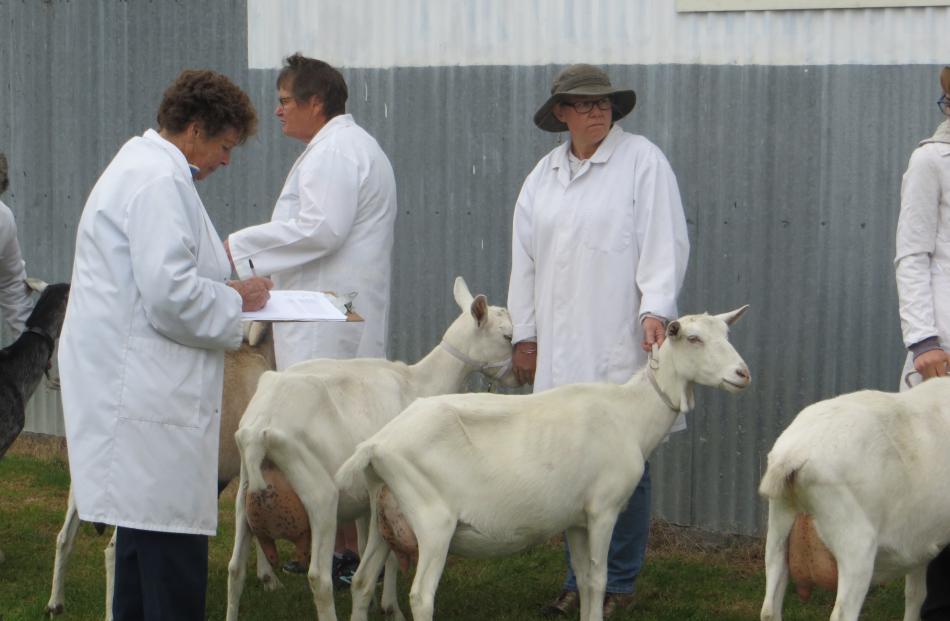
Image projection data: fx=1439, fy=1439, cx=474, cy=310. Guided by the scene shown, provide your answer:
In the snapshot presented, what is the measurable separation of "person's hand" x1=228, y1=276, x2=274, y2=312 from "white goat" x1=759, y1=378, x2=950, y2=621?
6.17 ft

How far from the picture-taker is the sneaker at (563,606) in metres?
6.75

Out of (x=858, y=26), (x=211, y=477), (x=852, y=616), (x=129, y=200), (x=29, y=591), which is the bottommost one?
(x=29, y=591)

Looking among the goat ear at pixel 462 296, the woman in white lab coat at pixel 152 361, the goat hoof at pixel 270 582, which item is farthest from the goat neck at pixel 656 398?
the goat hoof at pixel 270 582

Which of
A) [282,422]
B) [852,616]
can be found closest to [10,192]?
[282,422]

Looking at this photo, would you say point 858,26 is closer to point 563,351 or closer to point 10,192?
point 563,351

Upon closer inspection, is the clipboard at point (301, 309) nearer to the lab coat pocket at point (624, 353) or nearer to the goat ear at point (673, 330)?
the goat ear at point (673, 330)

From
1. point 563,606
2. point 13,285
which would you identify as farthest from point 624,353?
point 13,285

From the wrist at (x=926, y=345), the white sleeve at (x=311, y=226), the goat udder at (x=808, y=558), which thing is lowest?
the goat udder at (x=808, y=558)

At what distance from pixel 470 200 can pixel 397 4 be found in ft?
4.15

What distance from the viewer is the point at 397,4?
28.4 feet

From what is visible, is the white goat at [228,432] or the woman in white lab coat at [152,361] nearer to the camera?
the woman in white lab coat at [152,361]

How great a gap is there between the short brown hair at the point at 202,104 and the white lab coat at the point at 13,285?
9.04 ft

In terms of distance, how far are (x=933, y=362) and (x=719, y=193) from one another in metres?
2.34

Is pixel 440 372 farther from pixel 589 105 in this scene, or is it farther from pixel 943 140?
pixel 943 140
